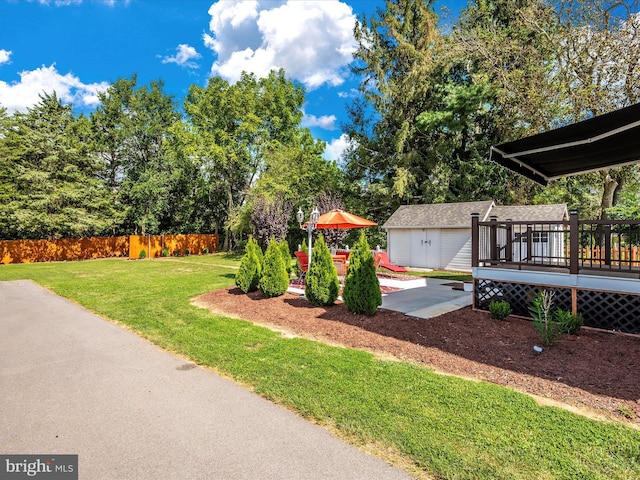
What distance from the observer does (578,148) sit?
14.4 feet

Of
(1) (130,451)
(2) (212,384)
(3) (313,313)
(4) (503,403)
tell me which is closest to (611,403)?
→ (4) (503,403)

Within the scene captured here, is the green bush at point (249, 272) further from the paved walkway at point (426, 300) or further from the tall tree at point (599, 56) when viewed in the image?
the tall tree at point (599, 56)

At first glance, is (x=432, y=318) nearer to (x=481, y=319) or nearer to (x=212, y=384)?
(x=481, y=319)

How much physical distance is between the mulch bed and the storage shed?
923 cm

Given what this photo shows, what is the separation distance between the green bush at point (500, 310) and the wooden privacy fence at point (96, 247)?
24.1 m

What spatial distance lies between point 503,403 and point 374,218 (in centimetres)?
2115

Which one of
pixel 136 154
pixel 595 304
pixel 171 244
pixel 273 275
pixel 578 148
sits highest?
pixel 136 154

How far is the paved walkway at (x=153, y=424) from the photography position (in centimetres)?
235

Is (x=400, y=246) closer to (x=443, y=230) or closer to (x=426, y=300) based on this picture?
(x=443, y=230)

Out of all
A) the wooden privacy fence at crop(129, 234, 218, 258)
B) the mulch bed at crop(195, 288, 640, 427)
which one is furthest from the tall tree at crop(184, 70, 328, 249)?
the mulch bed at crop(195, 288, 640, 427)

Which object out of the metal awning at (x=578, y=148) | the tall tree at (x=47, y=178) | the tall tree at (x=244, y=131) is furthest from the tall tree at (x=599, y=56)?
the tall tree at (x=47, y=178)

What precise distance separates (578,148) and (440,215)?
12421mm

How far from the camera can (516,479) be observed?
2141 mm

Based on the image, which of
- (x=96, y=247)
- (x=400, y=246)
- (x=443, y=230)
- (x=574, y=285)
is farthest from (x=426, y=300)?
(x=96, y=247)
